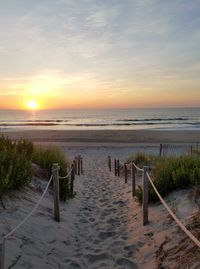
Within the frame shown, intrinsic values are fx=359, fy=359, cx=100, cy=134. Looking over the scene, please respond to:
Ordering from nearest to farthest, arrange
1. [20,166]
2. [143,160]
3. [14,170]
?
[14,170] → [20,166] → [143,160]

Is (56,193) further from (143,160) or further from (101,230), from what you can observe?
(143,160)

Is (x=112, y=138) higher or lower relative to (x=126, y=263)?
lower

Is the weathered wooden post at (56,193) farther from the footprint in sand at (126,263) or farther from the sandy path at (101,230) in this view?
the footprint in sand at (126,263)

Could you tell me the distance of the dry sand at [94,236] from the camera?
17.3 ft

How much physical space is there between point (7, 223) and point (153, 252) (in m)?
2.36

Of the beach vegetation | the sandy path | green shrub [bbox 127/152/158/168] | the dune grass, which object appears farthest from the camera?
green shrub [bbox 127/152/158/168]

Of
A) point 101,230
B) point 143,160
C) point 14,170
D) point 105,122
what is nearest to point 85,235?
point 101,230

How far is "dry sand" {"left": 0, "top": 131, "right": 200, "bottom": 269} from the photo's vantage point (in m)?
5.27

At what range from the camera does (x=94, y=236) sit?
6.85 metres

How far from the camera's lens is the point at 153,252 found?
5.66m

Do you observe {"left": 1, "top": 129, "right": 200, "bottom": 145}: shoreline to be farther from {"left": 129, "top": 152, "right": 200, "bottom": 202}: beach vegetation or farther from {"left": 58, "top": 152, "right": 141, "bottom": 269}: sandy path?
{"left": 129, "top": 152, "right": 200, "bottom": 202}: beach vegetation

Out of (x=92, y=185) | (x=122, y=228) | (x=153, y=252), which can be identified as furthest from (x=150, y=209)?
(x=92, y=185)

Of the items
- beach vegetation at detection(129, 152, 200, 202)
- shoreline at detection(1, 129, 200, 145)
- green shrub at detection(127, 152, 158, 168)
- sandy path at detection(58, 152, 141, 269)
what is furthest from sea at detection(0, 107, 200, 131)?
beach vegetation at detection(129, 152, 200, 202)

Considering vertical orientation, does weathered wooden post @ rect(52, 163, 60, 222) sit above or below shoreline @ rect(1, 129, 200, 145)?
above
